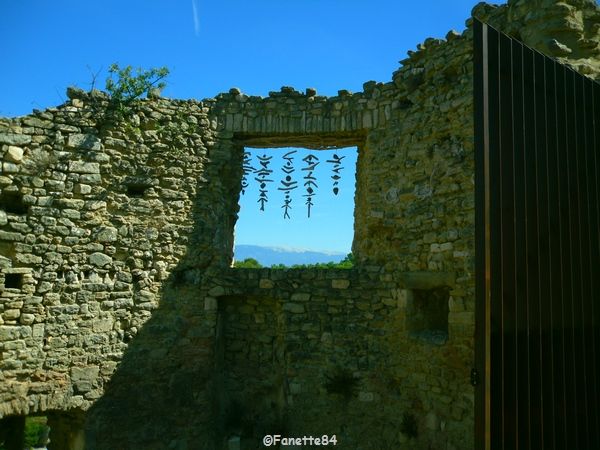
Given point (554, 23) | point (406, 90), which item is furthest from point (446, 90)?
point (554, 23)

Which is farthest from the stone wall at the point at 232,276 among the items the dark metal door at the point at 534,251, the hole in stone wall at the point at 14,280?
the dark metal door at the point at 534,251

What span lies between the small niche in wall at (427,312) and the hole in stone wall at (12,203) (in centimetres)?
500

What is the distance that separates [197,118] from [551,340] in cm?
535

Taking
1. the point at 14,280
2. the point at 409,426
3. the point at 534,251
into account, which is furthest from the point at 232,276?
the point at 534,251

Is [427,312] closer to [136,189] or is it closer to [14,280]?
[136,189]

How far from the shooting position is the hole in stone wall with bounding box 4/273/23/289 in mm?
5340

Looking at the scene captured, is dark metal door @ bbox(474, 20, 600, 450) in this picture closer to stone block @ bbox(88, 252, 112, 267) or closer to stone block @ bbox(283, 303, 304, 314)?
stone block @ bbox(283, 303, 304, 314)

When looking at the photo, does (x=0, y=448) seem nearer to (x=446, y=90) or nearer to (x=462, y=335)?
(x=462, y=335)

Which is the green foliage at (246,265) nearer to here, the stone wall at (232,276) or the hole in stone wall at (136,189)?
the stone wall at (232,276)

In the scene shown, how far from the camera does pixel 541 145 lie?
10.5 ft

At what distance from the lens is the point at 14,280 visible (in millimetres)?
5387

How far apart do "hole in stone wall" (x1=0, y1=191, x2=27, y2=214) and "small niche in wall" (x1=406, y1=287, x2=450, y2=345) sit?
5.00 metres

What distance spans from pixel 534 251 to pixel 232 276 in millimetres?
4286

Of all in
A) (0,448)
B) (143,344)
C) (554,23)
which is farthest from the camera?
(0,448)
